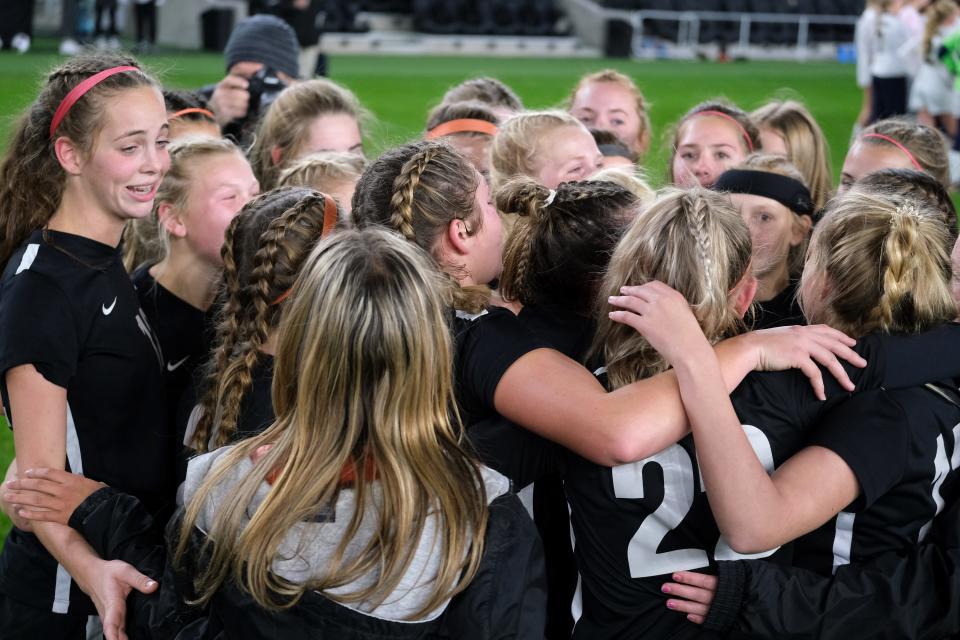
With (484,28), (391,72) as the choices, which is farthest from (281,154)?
(484,28)

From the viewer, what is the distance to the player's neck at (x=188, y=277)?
3.12 metres

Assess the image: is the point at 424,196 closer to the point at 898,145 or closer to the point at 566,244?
the point at 566,244

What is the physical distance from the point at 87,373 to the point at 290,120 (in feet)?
6.90

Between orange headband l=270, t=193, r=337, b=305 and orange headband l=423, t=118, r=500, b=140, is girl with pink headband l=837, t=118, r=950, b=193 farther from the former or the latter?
orange headband l=270, t=193, r=337, b=305

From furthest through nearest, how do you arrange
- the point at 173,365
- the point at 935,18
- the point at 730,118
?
the point at 935,18, the point at 730,118, the point at 173,365

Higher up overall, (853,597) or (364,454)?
(364,454)

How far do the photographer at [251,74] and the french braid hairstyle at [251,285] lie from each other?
2609mm

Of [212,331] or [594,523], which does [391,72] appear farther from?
[594,523]

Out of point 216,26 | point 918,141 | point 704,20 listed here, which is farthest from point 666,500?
point 704,20

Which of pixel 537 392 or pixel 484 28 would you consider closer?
pixel 537 392

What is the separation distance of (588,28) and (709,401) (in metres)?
23.2

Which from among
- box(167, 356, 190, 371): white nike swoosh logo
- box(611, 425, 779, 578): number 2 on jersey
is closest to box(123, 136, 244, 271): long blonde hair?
box(167, 356, 190, 371): white nike swoosh logo

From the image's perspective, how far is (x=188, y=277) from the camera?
3160mm

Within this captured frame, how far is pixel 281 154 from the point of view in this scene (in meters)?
4.26
